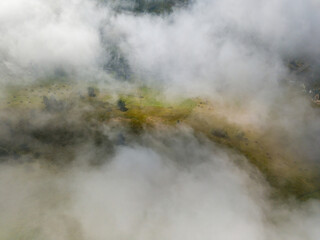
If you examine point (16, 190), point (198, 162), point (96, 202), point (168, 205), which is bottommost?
point (16, 190)

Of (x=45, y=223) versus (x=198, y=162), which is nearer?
(x=45, y=223)

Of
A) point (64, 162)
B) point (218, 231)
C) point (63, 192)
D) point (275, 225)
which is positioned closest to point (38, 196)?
point (63, 192)

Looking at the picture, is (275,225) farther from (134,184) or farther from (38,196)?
(38,196)

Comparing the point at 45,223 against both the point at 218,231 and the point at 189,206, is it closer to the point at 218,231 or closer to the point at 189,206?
the point at 189,206

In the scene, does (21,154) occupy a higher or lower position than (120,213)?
higher

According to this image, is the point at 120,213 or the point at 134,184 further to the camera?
the point at 134,184

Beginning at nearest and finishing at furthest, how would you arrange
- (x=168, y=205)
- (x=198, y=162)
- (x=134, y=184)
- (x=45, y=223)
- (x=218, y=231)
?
1. (x=45, y=223)
2. (x=218, y=231)
3. (x=168, y=205)
4. (x=134, y=184)
5. (x=198, y=162)

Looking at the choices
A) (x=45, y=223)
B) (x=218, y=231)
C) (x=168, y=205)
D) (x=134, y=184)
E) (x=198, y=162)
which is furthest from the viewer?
(x=198, y=162)

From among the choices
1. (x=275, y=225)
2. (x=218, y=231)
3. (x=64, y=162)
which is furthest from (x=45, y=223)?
(x=275, y=225)

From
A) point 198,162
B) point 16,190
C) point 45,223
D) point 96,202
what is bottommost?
point 45,223
